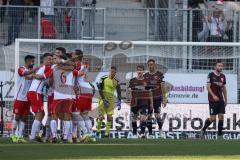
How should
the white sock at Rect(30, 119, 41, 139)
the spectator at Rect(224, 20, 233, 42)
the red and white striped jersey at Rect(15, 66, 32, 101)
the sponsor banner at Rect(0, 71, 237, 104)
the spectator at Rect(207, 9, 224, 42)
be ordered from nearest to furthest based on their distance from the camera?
the white sock at Rect(30, 119, 41, 139) < the red and white striped jersey at Rect(15, 66, 32, 101) < the sponsor banner at Rect(0, 71, 237, 104) < the spectator at Rect(207, 9, 224, 42) < the spectator at Rect(224, 20, 233, 42)

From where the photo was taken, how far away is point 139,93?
78.8 feet

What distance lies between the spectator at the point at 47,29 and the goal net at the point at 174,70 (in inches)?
39.0

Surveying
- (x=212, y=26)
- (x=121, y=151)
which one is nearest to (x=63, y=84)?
(x=121, y=151)

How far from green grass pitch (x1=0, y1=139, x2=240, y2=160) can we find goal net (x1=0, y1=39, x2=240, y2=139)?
573 centimetres

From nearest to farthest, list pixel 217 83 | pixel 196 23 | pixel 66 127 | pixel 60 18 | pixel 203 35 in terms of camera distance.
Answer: pixel 66 127 → pixel 217 83 → pixel 60 18 → pixel 196 23 → pixel 203 35

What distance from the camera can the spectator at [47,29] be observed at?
2494 centimetres

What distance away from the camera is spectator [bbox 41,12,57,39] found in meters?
24.9

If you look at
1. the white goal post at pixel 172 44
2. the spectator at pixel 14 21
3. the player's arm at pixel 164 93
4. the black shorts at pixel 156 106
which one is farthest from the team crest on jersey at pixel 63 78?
the spectator at pixel 14 21

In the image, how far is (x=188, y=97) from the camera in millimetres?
24484

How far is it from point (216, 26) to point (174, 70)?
2570mm

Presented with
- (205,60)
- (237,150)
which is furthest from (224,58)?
(237,150)

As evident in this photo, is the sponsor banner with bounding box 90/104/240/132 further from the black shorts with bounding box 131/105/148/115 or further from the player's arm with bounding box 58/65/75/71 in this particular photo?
the player's arm with bounding box 58/65/75/71

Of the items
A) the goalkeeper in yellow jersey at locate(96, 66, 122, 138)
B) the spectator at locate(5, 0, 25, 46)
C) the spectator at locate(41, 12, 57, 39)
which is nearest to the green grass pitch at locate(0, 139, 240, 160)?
the goalkeeper in yellow jersey at locate(96, 66, 122, 138)

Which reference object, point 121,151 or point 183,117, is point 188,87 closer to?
point 183,117
